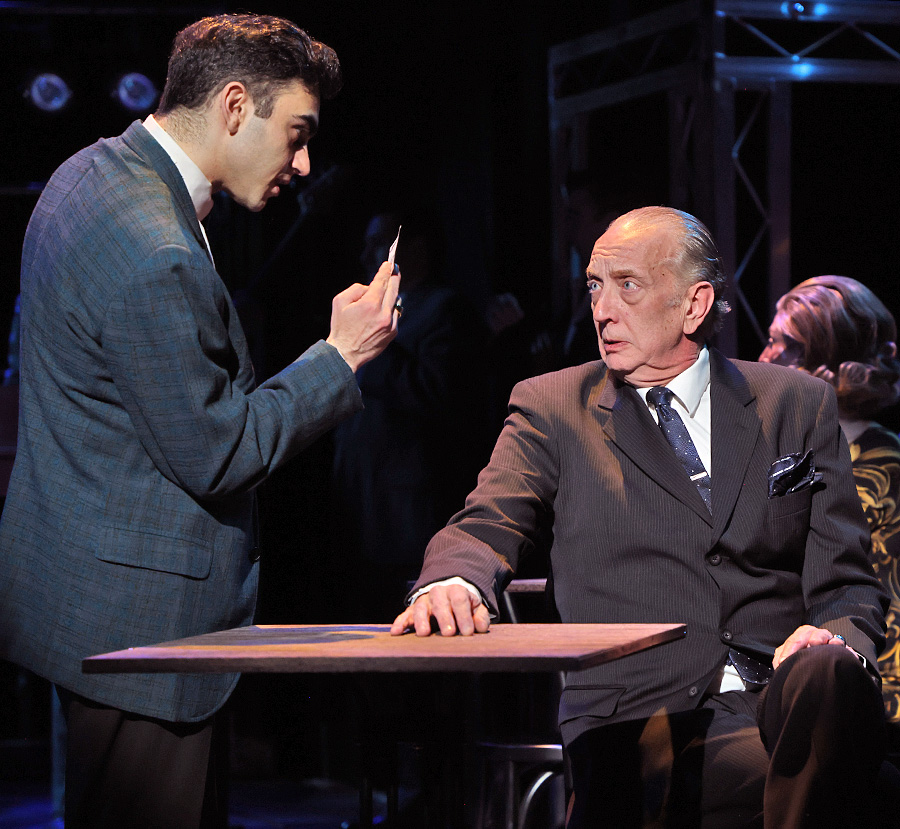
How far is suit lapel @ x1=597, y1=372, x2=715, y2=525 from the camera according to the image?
2.20 m

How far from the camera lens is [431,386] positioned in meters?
5.05

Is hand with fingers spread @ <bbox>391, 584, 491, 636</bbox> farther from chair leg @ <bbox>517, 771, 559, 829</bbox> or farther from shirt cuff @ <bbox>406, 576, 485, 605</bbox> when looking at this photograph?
chair leg @ <bbox>517, 771, 559, 829</bbox>

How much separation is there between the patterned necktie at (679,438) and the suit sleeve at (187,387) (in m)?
0.79

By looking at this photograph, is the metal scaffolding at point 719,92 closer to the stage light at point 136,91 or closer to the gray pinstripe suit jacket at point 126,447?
the stage light at point 136,91

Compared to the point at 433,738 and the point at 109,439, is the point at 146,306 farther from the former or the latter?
the point at 433,738

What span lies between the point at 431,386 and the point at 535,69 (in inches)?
76.2

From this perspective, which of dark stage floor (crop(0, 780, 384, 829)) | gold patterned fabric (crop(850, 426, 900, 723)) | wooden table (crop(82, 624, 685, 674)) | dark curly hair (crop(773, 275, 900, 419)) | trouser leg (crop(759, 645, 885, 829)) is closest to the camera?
wooden table (crop(82, 624, 685, 674))

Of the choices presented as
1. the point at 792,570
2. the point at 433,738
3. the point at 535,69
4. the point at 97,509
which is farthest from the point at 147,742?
the point at 535,69

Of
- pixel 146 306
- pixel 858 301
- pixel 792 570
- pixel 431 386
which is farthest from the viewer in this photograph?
pixel 431 386

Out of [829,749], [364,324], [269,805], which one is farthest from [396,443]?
[829,749]

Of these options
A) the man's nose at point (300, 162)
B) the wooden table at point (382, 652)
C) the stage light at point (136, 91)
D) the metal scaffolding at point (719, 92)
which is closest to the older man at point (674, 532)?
the wooden table at point (382, 652)

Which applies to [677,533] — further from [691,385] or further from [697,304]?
[697,304]

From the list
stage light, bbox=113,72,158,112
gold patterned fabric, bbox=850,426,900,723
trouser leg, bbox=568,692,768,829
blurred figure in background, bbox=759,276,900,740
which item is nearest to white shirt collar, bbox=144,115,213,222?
trouser leg, bbox=568,692,768,829

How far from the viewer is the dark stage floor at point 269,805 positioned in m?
4.17
